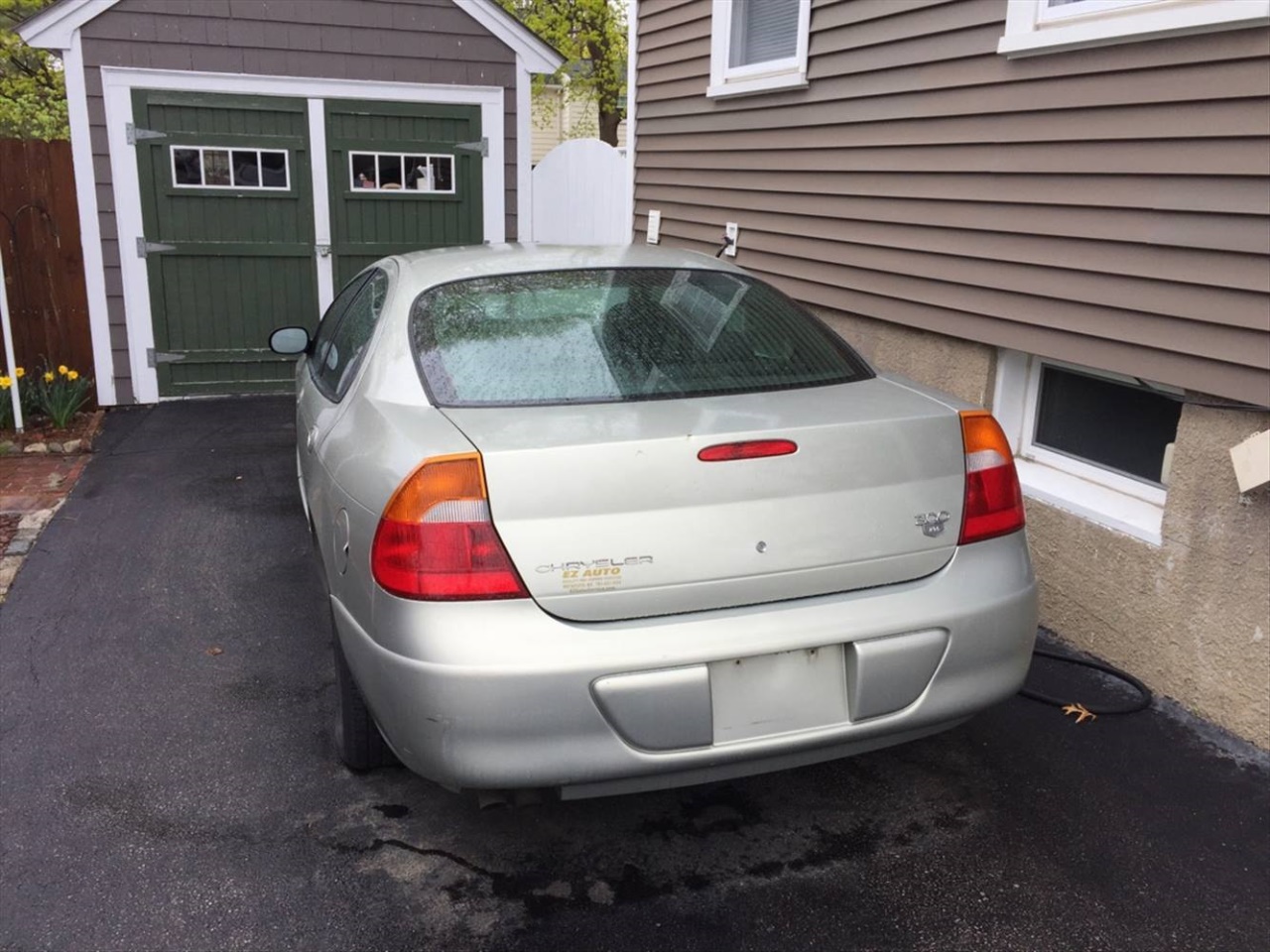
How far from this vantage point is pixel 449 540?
7.83 ft

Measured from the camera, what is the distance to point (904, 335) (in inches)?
205

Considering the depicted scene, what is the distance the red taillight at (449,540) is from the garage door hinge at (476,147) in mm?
7119

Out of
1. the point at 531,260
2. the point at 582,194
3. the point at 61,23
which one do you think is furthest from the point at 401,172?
the point at 531,260

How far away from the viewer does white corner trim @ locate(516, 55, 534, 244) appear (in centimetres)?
902

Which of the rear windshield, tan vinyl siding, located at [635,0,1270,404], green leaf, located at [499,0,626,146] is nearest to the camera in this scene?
the rear windshield

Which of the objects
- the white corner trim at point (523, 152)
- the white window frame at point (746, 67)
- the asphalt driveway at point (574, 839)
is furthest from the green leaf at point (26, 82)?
the asphalt driveway at point (574, 839)

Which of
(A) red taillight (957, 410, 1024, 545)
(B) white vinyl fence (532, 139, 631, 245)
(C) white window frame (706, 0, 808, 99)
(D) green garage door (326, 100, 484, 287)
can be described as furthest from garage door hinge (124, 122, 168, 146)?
(A) red taillight (957, 410, 1024, 545)

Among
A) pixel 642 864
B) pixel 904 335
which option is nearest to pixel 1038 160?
pixel 904 335

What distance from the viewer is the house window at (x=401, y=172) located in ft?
28.7

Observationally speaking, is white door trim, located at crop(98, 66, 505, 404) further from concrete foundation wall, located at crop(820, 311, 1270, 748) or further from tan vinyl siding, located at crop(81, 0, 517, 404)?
concrete foundation wall, located at crop(820, 311, 1270, 748)

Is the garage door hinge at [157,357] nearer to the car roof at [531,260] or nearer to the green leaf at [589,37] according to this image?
the car roof at [531,260]

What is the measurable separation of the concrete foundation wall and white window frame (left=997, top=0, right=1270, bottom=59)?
3.93ft

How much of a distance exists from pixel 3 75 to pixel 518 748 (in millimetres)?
23038

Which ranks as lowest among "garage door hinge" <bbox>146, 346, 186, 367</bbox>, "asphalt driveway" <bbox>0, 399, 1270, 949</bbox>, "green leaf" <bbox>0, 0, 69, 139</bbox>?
"asphalt driveway" <bbox>0, 399, 1270, 949</bbox>
